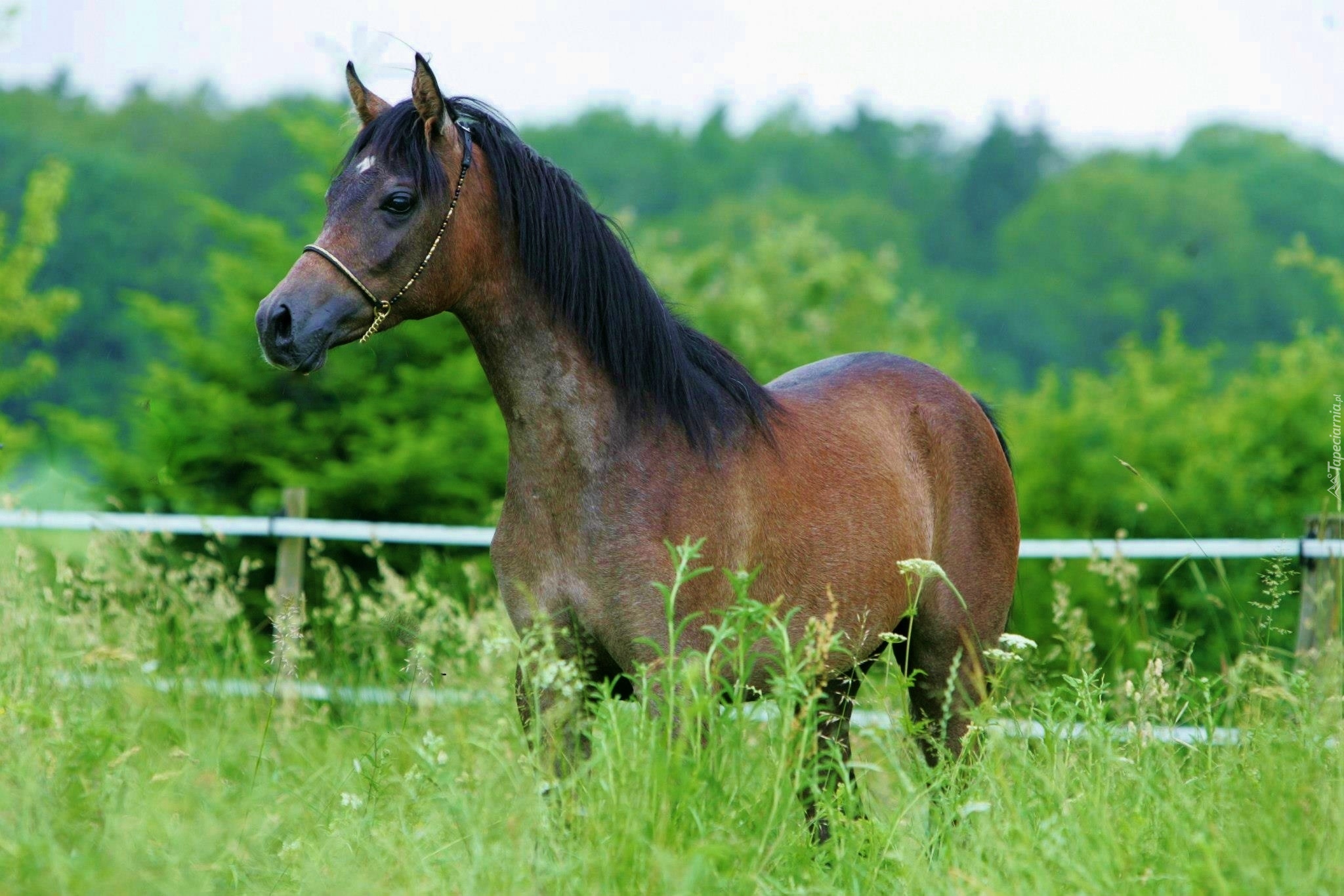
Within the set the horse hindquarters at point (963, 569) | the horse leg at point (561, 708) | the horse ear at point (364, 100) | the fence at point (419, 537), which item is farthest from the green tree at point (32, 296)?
the horse leg at point (561, 708)

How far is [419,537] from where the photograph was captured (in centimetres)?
593

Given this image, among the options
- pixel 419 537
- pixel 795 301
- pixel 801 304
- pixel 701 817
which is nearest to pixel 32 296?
pixel 795 301

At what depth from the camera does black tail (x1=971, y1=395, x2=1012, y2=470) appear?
15.8ft

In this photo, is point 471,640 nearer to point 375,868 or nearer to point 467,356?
point 375,868

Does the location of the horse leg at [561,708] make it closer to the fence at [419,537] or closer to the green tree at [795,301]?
the fence at [419,537]

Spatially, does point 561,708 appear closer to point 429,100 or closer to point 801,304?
point 429,100

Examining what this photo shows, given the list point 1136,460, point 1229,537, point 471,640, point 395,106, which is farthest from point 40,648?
point 1136,460

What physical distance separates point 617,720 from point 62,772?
1282 millimetres

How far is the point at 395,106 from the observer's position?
335cm

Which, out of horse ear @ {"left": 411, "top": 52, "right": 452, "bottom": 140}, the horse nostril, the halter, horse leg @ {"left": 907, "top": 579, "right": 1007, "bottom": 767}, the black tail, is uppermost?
horse ear @ {"left": 411, "top": 52, "right": 452, "bottom": 140}

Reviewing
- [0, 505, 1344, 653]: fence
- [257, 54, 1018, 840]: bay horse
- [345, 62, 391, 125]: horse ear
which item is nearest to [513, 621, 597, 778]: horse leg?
[257, 54, 1018, 840]: bay horse

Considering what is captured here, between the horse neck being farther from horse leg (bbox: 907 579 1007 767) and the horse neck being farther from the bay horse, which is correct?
horse leg (bbox: 907 579 1007 767)

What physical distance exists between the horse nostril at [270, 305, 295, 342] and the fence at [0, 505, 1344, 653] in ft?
6.42

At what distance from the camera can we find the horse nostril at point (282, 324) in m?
3.15
